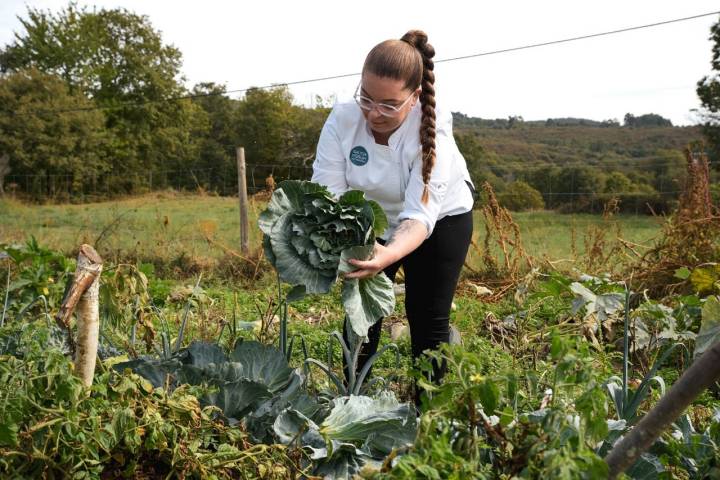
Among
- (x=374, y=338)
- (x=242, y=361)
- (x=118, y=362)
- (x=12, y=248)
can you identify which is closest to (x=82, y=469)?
(x=118, y=362)

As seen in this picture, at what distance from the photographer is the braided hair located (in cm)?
194

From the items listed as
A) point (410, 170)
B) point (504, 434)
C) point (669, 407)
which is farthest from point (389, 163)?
point (669, 407)

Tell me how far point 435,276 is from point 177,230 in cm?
780

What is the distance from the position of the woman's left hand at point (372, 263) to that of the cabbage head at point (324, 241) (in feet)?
0.06

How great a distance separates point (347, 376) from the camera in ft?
6.95

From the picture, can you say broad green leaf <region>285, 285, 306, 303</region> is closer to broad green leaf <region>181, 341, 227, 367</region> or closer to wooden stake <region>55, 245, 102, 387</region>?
broad green leaf <region>181, 341, 227, 367</region>

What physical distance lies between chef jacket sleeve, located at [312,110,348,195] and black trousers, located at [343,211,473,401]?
1.34 ft

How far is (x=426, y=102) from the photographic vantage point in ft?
6.95

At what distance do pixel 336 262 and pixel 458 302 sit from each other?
397 cm

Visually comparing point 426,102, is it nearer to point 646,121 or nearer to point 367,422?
point 367,422

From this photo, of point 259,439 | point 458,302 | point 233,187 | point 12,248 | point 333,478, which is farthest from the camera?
point 233,187

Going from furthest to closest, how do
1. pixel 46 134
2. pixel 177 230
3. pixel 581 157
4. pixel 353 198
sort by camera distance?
pixel 581 157 < pixel 46 134 < pixel 177 230 < pixel 353 198

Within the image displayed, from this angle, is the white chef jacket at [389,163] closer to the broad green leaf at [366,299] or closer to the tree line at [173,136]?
the broad green leaf at [366,299]

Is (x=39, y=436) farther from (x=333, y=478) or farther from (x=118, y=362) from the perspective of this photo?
(x=333, y=478)
